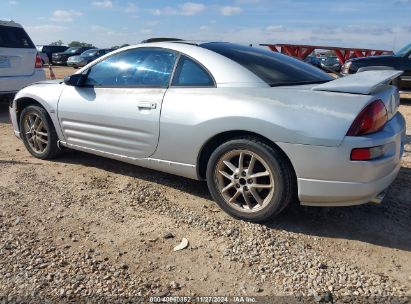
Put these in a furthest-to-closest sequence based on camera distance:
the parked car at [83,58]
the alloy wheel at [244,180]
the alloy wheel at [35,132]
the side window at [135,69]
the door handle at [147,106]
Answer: the parked car at [83,58] → the alloy wheel at [35,132] → the side window at [135,69] → the door handle at [147,106] → the alloy wheel at [244,180]

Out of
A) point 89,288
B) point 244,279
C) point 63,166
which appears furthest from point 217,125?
point 63,166

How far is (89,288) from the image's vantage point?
8.21 ft

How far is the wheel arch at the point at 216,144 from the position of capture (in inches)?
123

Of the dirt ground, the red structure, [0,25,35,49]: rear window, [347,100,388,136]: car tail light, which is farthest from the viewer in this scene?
the red structure

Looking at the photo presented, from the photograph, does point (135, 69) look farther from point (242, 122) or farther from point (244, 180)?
point (244, 180)

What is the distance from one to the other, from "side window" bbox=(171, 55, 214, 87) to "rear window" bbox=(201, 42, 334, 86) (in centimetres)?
24

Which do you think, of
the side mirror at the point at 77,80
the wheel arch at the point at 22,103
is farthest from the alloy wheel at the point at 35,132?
the side mirror at the point at 77,80

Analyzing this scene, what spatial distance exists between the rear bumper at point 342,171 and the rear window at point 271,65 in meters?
0.75

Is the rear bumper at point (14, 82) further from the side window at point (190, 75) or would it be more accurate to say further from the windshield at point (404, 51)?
the windshield at point (404, 51)

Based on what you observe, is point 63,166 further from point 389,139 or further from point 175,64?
point 389,139

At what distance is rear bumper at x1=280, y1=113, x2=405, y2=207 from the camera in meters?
2.85

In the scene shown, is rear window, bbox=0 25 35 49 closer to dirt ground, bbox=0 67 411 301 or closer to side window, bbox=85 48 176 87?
side window, bbox=85 48 176 87

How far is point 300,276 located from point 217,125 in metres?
1.32

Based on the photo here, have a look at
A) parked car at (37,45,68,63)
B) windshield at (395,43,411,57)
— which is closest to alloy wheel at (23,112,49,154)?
windshield at (395,43,411,57)
